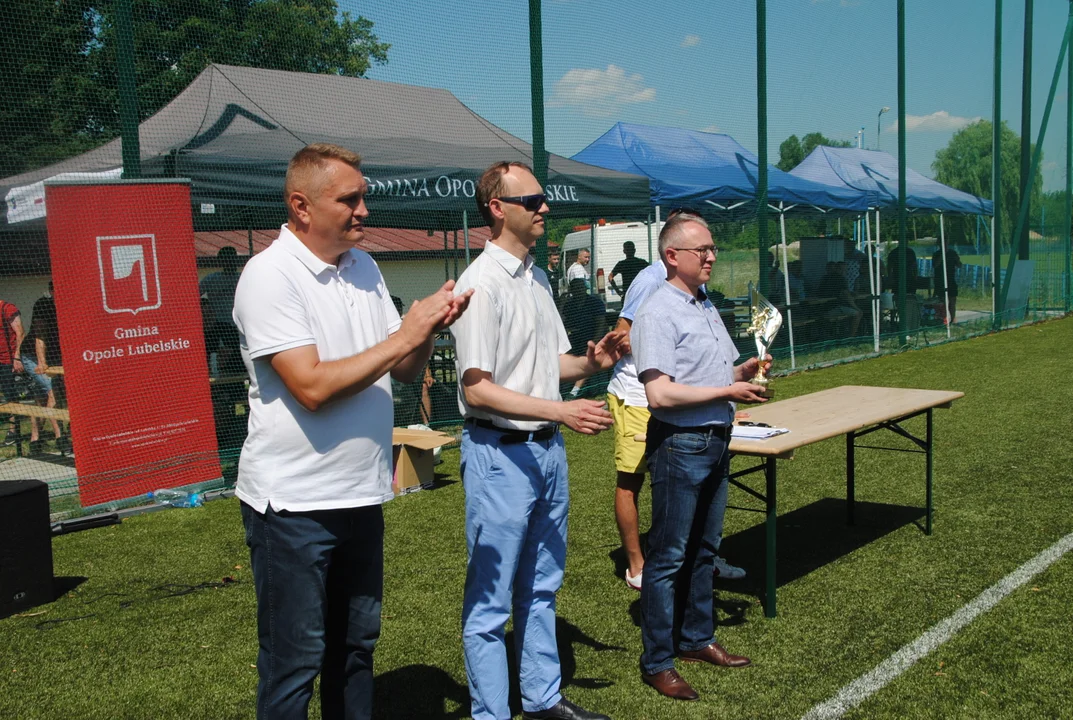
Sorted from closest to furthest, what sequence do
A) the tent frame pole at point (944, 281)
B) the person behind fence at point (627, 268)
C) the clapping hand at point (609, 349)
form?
the clapping hand at point (609, 349)
the person behind fence at point (627, 268)
the tent frame pole at point (944, 281)

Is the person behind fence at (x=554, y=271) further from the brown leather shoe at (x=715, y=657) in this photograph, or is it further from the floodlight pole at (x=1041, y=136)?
the floodlight pole at (x=1041, y=136)

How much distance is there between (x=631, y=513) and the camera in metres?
4.75

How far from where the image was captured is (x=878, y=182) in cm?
1571

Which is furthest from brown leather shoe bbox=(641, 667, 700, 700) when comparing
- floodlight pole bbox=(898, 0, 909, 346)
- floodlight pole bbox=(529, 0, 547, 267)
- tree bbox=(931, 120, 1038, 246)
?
tree bbox=(931, 120, 1038, 246)

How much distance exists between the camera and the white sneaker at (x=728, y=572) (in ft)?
15.6

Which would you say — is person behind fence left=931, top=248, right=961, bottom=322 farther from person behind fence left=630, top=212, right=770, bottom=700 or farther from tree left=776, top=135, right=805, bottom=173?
person behind fence left=630, top=212, right=770, bottom=700

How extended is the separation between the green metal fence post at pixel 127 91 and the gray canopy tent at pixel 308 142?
15 cm

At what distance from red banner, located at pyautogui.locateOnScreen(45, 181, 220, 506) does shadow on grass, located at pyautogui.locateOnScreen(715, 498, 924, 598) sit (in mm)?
4060

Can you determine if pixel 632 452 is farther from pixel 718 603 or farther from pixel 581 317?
pixel 581 317

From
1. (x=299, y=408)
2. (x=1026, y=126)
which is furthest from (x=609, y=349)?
(x=1026, y=126)

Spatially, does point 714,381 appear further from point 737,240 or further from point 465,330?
point 737,240

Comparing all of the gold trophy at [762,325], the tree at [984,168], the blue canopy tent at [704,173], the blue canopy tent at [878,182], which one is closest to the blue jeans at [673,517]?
the gold trophy at [762,325]

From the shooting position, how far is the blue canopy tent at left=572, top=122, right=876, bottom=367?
11.6 metres

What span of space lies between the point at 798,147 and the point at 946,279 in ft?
14.1
